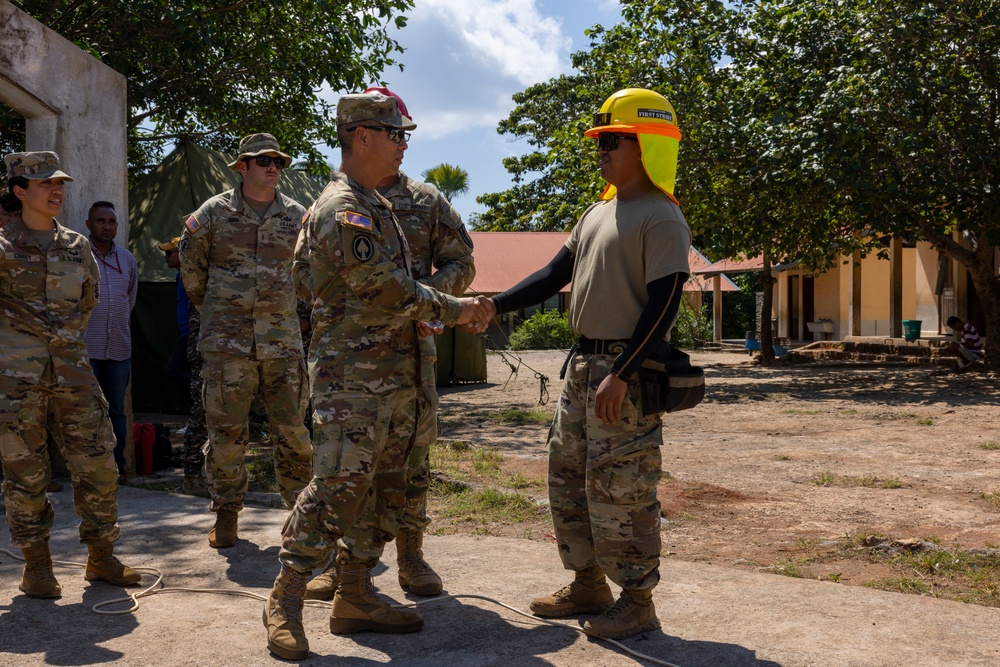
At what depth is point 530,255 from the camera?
3578cm

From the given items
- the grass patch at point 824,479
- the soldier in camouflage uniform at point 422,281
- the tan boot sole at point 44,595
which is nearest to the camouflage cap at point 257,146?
the soldier in camouflage uniform at point 422,281

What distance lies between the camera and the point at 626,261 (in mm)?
3859

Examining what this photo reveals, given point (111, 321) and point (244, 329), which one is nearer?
point (244, 329)

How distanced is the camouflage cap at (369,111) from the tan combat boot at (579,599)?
2.00 metres

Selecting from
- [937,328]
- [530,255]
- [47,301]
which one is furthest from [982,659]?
[530,255]

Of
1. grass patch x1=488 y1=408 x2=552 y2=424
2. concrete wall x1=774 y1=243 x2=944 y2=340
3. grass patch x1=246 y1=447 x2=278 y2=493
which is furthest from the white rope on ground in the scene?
concrete wall x1=774 y1=243 x2=944 y2=340

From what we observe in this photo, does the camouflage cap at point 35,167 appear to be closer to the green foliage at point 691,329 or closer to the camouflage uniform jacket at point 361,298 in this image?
the camouflage uniform jacket at point 361,298

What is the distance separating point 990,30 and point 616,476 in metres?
13.3

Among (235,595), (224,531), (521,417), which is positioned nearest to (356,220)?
(235,595)

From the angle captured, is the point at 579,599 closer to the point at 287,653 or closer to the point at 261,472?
the point at 287,653

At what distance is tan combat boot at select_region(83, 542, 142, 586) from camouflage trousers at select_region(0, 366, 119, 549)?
0.06m

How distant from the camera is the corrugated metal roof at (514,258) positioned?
33.5 meters

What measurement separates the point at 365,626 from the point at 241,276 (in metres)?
2.23

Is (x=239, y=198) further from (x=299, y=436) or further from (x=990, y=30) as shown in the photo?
(x=990, y=30)
